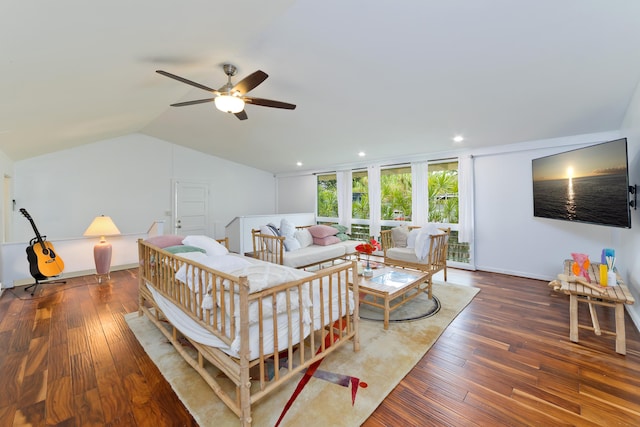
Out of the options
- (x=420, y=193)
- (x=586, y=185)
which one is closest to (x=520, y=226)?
(x=586, y=185)

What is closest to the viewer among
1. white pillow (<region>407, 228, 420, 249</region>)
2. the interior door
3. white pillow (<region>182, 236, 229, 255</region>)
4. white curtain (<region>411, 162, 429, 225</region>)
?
white pillow (<region>182, 236, 229, 255</region>)

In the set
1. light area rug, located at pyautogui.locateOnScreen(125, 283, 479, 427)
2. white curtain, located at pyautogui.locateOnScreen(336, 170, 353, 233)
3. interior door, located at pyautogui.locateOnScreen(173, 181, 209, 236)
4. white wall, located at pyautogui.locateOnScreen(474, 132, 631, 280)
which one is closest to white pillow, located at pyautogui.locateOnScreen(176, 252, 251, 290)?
light area rug, located at pyautogui.locateOnScreen(125, 283, 479, 427)

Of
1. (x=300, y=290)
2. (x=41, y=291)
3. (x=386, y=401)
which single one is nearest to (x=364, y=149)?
(x=300, y=290)

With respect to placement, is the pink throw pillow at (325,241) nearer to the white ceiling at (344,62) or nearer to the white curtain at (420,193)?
the white curtain at (420,193)

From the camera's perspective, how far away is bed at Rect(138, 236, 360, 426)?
4.92 feet

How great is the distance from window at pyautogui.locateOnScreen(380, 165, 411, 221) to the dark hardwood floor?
9.00ft

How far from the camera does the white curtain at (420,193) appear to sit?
5082mm

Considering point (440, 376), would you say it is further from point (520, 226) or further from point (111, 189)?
point (111, 189)

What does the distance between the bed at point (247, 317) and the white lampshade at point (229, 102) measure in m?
1.43

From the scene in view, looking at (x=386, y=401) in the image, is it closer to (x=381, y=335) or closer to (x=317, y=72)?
(x=381, y=335)

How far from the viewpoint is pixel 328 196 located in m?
6.95

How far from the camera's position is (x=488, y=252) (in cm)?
453

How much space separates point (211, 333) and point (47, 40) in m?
2.01

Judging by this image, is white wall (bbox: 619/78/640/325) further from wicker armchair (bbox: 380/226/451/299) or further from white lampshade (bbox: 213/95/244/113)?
white lampshade (bbox: 213/95/244/113)
